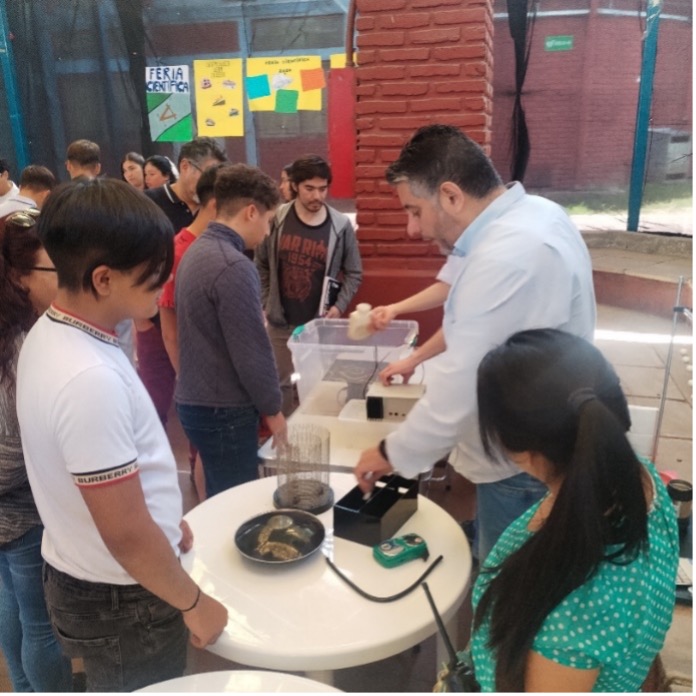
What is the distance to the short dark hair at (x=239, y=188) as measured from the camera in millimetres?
1820

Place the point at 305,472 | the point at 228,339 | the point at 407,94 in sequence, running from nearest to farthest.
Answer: the point at 305,472 → the point at 228,339 → the point at 407,94

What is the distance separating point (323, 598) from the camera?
122cm

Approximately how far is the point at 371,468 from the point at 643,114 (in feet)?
17.1

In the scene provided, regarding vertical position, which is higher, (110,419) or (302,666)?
(110,419)

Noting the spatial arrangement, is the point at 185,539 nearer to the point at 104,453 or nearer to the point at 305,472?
the point at 305,472

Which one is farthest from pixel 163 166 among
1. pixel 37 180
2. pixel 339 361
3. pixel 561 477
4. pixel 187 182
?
pixel 561 477

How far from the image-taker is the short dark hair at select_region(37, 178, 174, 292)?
957mm

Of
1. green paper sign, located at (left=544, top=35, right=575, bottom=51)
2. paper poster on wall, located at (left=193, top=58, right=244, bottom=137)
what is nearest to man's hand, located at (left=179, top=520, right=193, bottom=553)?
paper poster on wall, located at (left=193, top=58, right=244, bottom=137)

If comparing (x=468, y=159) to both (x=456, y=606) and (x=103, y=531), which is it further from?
(x=103, y=531)

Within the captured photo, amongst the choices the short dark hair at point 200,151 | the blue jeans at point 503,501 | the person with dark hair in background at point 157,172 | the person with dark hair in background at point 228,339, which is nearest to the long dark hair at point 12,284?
the person with dark hair in background at point 228,339

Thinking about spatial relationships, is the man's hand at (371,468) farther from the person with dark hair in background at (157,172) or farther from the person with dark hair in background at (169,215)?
the person with dark hair in background at (157,172)

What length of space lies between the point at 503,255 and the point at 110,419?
2.77 feet

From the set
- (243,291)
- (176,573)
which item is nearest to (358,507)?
(176,573)

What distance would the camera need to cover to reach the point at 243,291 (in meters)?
1.74
